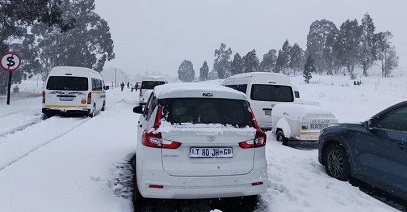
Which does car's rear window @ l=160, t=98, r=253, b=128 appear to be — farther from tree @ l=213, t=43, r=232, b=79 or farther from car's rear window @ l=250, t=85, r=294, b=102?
tree @ l=213, t=43, r=232, b=79

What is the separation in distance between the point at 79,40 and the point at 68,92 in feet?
155

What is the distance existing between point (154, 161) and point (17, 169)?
3558mm

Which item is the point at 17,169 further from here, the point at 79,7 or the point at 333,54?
the point at 333,54

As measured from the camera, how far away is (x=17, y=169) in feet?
21.0

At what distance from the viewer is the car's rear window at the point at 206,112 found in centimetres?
460

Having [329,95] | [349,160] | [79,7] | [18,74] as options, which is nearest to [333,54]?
[329,95]

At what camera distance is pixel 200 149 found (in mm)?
4398

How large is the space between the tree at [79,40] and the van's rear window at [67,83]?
44.5 metres

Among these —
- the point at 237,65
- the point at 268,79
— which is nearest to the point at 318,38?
the point at 237,65

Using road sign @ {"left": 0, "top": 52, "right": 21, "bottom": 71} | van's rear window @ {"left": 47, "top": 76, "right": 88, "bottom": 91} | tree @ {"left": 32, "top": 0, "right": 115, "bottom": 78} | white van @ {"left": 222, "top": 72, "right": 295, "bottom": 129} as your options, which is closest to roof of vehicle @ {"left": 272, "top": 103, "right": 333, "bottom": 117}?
white van @ {"left": 222, "top": 72, "right": 295, "bottom": 129}

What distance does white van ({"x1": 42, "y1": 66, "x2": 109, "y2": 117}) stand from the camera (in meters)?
14.8

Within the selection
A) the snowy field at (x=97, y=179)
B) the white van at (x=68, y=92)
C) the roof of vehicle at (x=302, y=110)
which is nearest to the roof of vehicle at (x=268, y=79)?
the roof of vehicle at (x=302, y=110)

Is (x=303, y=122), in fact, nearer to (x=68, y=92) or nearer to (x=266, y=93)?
(x=266, y=93)

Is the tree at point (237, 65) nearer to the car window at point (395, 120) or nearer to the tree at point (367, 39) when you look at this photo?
the tree at point (367, 39)
